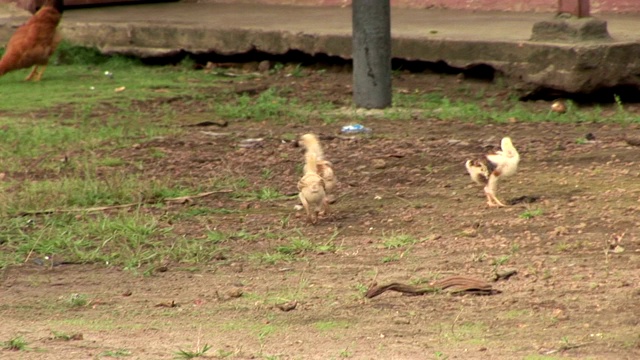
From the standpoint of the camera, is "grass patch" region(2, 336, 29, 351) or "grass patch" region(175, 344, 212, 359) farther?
"grass patch" region(2, 336, 29, 351)

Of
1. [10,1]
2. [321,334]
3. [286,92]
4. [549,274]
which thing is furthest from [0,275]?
[10,1]

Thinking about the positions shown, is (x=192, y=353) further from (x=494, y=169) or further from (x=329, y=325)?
(x=494, y=169)

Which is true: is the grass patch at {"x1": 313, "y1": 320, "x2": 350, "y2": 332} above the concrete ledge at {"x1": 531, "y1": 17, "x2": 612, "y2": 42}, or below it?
below

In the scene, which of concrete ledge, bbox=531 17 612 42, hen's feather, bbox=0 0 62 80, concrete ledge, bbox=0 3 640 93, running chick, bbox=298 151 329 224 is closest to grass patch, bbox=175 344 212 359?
running chick, bbox=298 151 329 224

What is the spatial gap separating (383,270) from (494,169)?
3.92 feet

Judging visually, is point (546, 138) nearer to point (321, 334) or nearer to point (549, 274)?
point (549, 274)

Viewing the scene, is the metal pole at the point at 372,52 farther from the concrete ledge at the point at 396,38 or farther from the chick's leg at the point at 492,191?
the chick's leg at the point at 492,191

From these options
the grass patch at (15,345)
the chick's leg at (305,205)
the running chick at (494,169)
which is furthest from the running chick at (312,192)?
the grass patch at (15,345)

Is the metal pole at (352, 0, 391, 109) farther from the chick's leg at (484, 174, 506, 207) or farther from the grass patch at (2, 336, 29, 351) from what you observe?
the grass patch at (2, 336, 29, 351)

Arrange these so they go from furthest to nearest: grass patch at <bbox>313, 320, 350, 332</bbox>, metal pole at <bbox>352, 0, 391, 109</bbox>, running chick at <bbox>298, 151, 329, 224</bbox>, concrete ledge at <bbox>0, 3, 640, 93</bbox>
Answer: concrete ledge at <bbox>0, 3, 640, 93</bbox>, metal pole at <bbox>352, 0, 391, 109</bbox>, running chick at <bbox>298, 151, 329, 224</bbox>, grass patch at <bbox>313, 320, 350, 332</bbox>

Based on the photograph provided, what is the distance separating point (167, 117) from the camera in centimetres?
949

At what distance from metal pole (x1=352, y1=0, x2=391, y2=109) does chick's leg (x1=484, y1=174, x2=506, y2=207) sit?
3.02m

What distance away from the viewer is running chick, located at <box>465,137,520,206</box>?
6.21 meters

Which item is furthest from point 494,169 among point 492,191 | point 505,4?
point 505,4
